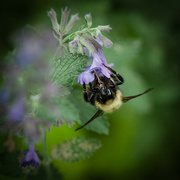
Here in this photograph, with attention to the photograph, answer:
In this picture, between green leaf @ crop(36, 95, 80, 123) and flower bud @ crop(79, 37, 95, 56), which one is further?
flower bud @ crop(79, 37, 95, 56)

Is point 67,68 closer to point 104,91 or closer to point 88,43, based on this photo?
point 88,43

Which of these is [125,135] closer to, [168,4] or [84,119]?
[84,119]

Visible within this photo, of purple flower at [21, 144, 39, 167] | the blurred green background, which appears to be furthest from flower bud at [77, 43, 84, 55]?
the blurred green background

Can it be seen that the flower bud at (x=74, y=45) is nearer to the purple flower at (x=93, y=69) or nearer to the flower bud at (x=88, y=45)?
the flower bud at (x=88, y=45)

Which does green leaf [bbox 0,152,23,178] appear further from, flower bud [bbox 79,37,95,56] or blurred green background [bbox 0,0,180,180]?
blurred green background [bbox 0,0,180,180]

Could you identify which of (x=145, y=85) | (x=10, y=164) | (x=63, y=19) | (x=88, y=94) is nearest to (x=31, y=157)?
(x=10, y=164)

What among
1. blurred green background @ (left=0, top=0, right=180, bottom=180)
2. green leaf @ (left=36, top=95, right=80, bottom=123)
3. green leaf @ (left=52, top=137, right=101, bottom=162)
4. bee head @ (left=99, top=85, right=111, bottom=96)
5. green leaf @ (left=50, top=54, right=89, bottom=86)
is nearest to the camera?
green leaf @ (left=36, top=95, right=80, bottom=123)

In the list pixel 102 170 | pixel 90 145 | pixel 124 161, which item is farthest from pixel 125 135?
pixel 90 145
